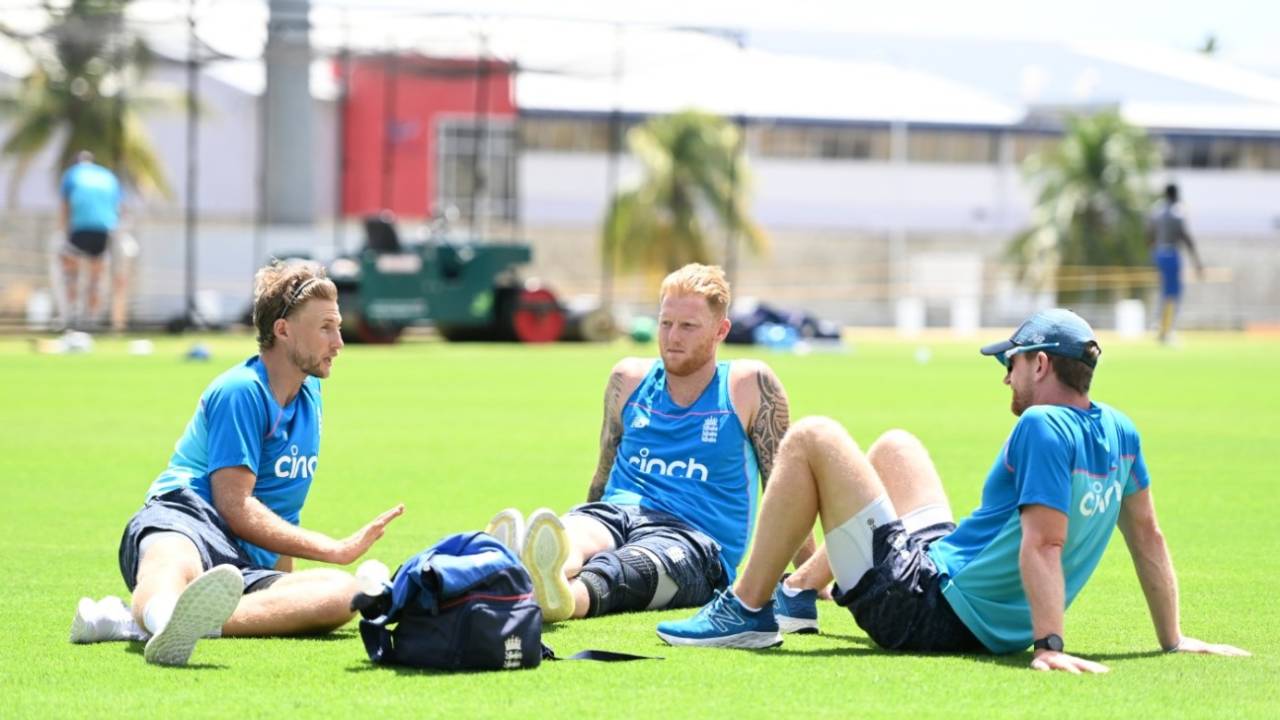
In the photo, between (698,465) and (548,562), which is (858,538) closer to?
(548,562)

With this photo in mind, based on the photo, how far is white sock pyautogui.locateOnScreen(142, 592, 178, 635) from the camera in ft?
19.7

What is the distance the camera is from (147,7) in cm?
3095

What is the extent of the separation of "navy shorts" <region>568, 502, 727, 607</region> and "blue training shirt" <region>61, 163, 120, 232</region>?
66.8ft

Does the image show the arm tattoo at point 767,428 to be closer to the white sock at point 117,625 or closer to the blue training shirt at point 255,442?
the blue training shirt at point 255,442

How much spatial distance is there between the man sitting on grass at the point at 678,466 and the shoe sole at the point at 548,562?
227 mm

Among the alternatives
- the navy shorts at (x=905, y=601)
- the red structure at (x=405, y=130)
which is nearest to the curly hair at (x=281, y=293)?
the navy shorts at (x=905, y=601)

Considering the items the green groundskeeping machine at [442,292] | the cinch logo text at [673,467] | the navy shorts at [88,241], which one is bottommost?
the green groundskeeping machine at [442,292]

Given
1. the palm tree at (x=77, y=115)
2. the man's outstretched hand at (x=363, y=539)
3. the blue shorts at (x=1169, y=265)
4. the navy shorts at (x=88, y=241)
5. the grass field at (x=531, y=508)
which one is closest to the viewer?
the grass field at (x=531, y=508)

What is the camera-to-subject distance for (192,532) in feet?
21.4

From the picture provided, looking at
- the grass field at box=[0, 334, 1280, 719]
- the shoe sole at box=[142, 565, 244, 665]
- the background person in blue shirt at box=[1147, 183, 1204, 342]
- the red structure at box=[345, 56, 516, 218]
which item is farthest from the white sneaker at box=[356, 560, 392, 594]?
the red structure at box=[345, 56, 516, 218]

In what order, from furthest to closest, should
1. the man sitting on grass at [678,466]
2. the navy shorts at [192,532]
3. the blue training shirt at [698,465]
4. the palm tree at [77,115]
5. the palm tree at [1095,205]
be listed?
the palm tree at [1095,205] < the palm tree at [77,115] < the blue training shirt at [698,465] < the man sitting on grass at [678,466] < the navy shorts at [192,532]

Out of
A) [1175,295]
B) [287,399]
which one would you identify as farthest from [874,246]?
[287,399]

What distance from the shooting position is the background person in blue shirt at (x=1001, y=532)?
5.81 meters

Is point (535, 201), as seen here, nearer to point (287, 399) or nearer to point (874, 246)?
point (874, 246)
